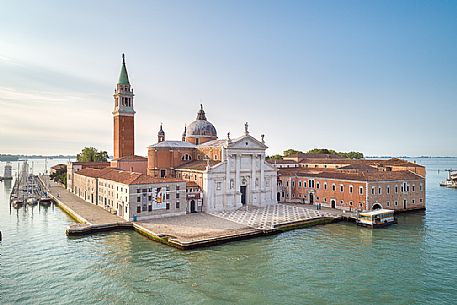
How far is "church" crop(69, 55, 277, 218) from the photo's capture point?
33.7 metres

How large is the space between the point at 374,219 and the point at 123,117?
34.5 m

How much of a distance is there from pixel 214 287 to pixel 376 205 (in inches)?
937

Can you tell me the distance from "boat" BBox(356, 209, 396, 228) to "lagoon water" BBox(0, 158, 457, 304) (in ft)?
5.62

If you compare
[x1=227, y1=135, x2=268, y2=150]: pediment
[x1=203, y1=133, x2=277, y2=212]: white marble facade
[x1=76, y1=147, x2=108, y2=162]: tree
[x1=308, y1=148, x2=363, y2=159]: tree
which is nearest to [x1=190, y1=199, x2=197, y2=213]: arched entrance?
[x1=203, y1=133, x2=277, y2=212]: white marble facade

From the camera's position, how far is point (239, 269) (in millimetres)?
18406

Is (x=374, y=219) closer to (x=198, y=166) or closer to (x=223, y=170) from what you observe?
(x=223, y=170)

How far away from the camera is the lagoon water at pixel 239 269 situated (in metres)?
15.1

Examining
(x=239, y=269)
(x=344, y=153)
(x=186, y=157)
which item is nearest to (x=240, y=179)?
(x=186, y=157)

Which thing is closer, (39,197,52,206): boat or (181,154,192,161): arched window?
(181,154,192,161): arched window

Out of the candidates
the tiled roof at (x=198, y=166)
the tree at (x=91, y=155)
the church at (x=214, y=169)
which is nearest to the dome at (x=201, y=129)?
the church at (x=214, y=169)

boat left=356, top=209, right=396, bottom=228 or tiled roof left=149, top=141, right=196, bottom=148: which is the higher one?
tiled roof left=149, top=141, right=196, bottom=148

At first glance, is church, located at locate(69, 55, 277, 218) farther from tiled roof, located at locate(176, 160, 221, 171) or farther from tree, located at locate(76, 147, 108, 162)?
tree, located at locate(76, 147, 108, 162)

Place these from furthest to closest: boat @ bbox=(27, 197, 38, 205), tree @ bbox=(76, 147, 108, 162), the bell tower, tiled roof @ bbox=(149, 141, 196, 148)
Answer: tree @ bbox=(76, 147, 108, 162) < the bell tower < boat @ bbox=(27, 197, 38, 205) < tiled roof @ bbox=(149, 141, 196, 148)

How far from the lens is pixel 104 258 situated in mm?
20016
